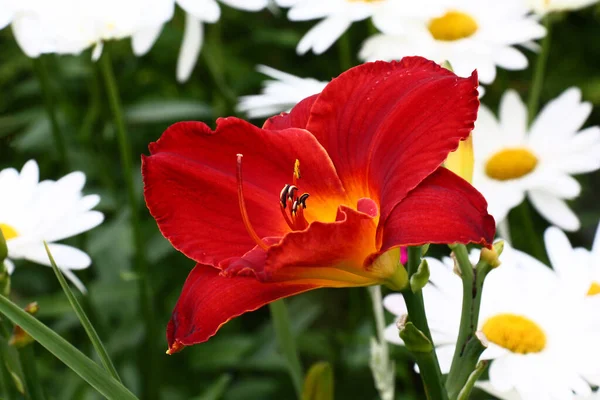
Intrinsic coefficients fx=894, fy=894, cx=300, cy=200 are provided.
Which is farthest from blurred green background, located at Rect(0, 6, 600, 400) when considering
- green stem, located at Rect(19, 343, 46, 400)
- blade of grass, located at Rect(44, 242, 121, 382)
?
blade of grass, located at Rect(44, 242, 121, 382)

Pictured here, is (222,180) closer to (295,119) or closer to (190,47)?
(295,119)

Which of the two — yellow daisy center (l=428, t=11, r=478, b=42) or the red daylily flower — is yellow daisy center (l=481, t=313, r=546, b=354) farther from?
A: yellow daisy center (l=428, t=11, r=478, b=42)

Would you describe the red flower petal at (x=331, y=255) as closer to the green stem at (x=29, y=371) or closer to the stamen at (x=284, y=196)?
the stamen at (x=284, y=196)

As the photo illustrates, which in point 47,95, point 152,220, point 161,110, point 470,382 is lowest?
point 152,220

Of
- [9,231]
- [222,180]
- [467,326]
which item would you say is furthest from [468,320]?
[9,231]

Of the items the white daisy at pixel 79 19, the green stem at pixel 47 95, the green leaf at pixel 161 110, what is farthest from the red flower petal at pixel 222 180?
the green leaf at pixel 161 110

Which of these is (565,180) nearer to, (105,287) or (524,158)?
(524,158)

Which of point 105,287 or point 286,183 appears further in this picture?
point 105,287

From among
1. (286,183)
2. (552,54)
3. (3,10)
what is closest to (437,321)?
(286,183)
